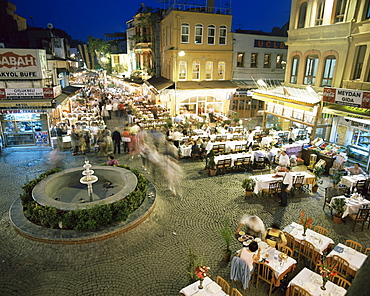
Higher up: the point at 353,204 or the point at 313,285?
the point at 353,204

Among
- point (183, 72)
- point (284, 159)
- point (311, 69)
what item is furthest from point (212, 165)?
point (183, 72)

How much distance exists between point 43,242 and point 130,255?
2.99 m

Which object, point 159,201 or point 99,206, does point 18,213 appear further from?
point 159,201

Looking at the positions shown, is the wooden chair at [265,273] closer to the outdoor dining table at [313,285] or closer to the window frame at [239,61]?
the outdoor dining table at [313,285]

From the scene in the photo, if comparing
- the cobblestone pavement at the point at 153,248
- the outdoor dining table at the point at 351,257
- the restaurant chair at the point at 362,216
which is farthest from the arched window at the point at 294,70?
the outdoor dining table at the point at 351,257

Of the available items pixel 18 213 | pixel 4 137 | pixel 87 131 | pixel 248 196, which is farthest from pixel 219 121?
pixel 18 213

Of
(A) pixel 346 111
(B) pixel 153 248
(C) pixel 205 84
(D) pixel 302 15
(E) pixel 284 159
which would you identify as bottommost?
(B) pixel 153 248

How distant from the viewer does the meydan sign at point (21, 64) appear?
17125mm

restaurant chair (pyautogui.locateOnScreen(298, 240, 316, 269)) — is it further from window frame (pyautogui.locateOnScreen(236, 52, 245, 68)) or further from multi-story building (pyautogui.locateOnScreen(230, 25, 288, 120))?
window frame (pyautogui.locateOnScreen(236, 52, 245, 68))

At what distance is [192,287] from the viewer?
6.54 meters

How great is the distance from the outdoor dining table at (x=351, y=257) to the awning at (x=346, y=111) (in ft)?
28.8

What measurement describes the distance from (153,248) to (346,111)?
1288 centimetres

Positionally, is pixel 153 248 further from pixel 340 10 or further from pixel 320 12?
pixel 320 12

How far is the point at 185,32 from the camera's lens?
2747 cm
